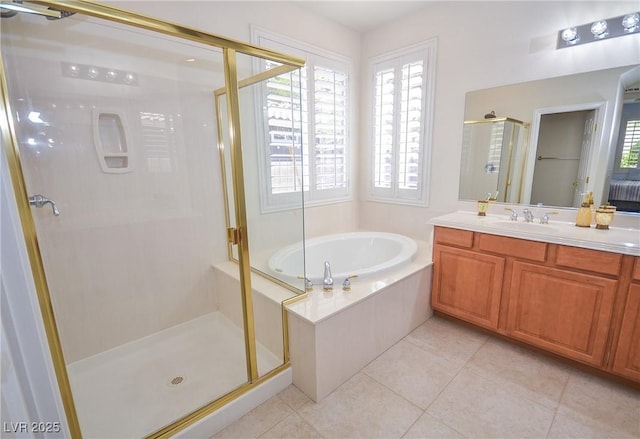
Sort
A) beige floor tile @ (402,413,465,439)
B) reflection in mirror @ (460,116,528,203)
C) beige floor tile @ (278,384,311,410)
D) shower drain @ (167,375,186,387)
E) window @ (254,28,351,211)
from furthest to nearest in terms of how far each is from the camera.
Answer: reflection in mirror @ (460,116,528,203)
window @ (254,28,351,211)
shower drain @ (167,375,186,387)
beige floor tile @ (278,384,311,410)
beige floor tile @ (402,413,465,439)

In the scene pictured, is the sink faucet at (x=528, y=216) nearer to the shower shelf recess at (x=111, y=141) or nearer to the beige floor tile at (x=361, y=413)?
the beige floor tile at (x=361, y=413)

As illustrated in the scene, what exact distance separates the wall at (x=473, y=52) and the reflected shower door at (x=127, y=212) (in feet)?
6.13

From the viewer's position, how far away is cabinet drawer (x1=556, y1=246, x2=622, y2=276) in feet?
5.35

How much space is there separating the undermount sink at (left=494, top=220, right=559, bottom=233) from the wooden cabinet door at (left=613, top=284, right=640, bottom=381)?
53cm

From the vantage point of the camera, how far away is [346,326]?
1.77 m

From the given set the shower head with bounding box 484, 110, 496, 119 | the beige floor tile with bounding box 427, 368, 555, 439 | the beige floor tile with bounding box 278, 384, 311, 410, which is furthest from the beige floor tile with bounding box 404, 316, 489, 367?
the shower head with bounding box 484, 110, 496, 119

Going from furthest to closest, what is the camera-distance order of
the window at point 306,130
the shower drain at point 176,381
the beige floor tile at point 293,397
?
the window at point 306,130 < the shower drain at point 176,381 < the beige floor tile at point 293,397

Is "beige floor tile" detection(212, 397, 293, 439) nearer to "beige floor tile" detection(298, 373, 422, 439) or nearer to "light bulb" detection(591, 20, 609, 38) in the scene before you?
"beige floor tile" detection(298, 373, 422, 439)

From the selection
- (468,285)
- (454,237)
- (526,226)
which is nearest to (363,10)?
(454,237)

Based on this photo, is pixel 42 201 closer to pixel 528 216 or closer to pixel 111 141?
pixel 111 141

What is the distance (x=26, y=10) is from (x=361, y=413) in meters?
2.58

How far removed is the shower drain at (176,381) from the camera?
5.87ft

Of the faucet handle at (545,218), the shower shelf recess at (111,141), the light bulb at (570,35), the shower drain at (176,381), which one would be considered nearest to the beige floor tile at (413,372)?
the shower drain at (176,381)

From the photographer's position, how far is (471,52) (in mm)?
2508
